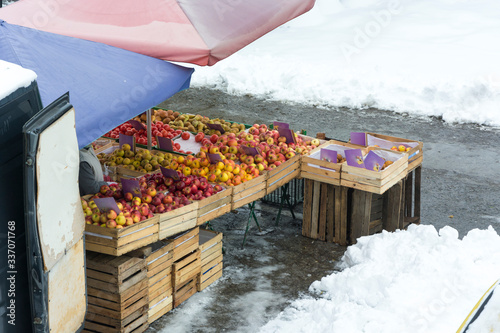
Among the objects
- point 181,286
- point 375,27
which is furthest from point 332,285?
point 375,27

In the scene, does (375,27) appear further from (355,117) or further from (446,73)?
(355,117)

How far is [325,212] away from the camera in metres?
8.11

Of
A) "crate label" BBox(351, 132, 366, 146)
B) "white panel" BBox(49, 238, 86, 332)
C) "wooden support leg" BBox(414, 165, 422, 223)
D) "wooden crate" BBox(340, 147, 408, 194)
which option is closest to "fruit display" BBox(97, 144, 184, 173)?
"wooden crate" BBox(340, 147, 408, 194)

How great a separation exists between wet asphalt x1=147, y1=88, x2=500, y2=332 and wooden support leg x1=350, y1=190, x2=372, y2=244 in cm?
33

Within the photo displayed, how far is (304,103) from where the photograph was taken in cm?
1417

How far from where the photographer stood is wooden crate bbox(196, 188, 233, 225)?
6.63 metres

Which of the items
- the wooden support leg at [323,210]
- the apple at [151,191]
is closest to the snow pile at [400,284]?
the wooden support leg at [323,210]

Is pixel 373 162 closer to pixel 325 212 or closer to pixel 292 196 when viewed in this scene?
pixel 325 212

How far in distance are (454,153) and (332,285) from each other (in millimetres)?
5550

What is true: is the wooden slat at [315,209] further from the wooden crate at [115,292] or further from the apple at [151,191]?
the wooden crate at [115,292]

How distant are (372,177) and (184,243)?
7.95 feet

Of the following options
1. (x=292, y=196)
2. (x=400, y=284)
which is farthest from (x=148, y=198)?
(x=292, y=196)

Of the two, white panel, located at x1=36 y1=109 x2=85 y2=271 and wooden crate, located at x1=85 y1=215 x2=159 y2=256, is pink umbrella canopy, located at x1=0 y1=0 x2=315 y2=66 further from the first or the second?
white panel, located at x1=36 y1=109 x2=85 y2=271

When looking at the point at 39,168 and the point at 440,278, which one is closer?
the point at 39,168
